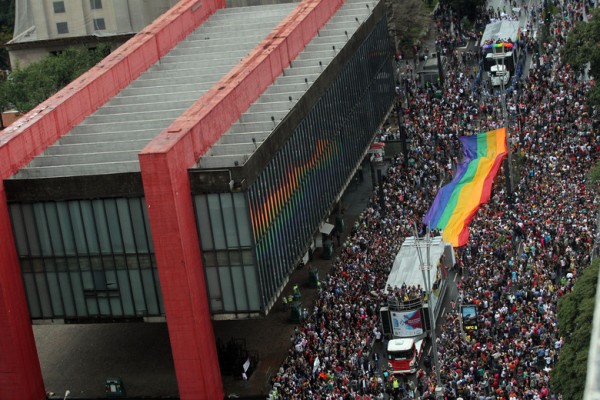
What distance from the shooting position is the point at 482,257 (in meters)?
71.1

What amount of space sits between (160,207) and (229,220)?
3.71 metres

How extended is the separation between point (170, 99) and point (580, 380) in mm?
32327

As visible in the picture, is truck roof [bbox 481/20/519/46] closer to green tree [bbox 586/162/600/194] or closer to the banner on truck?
green tree [bbox 586/162/600/194]

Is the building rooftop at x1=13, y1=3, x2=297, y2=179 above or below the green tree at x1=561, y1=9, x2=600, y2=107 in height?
above

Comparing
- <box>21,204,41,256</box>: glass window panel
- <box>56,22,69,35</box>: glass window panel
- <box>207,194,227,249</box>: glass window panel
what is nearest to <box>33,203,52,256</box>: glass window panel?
<box>21,204,41,256</box>: glass window panel

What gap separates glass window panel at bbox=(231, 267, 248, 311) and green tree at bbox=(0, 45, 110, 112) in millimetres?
46767

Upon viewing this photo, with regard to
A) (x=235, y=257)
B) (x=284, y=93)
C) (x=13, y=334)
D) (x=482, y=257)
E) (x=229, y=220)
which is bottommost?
(x=482, y=257)

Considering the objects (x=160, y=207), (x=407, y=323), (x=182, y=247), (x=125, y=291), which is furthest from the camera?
(x=407, y=323)

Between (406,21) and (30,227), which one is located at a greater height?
(30,227)

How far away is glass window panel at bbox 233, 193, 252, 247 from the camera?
61438 millimetres

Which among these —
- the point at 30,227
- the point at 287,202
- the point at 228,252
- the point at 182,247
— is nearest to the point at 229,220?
the point at 228,252

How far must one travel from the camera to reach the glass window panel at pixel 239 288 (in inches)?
2458

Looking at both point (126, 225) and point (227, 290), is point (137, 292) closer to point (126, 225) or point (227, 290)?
point (126, 225)

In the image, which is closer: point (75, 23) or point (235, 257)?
point (235, 257)
